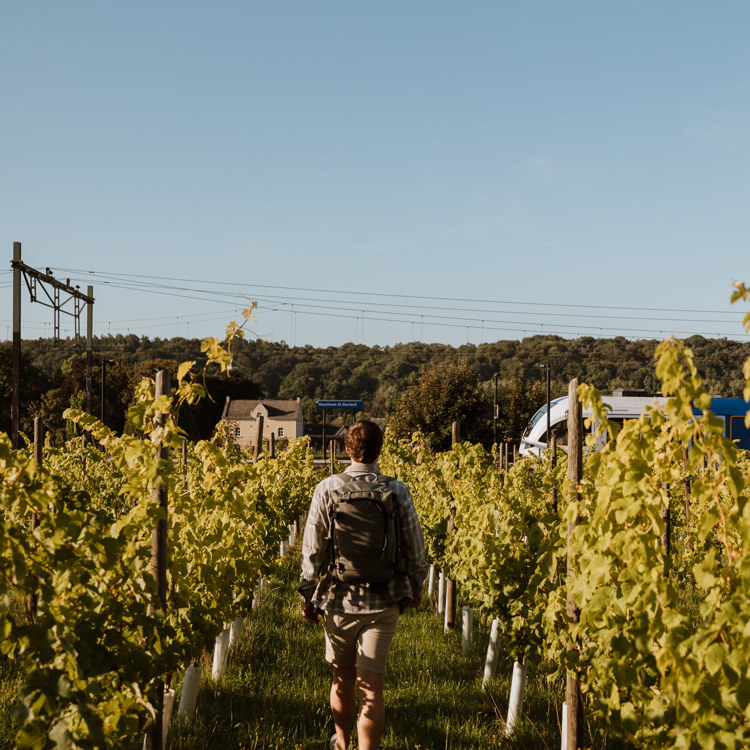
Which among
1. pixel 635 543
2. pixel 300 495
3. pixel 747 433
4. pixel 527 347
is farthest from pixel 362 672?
pixel 527 347

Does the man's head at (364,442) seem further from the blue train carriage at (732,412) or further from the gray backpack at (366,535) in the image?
the blue train carriage at (732,412)

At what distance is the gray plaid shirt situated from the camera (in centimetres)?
328

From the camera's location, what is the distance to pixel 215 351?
10.4ft

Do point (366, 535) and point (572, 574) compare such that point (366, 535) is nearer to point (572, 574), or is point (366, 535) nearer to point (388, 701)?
point (572, 574)

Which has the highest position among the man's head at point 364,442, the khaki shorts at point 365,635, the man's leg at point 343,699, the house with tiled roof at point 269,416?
the man's head at point 364,442

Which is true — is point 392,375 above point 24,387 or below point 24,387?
above

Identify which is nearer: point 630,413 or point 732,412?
point 732,412

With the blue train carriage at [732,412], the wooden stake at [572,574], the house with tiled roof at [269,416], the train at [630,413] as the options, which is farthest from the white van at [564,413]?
the house with tiled roof at [269,416]

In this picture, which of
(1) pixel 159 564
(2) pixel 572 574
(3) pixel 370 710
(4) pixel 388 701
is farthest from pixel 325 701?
(2) pixel 572 574

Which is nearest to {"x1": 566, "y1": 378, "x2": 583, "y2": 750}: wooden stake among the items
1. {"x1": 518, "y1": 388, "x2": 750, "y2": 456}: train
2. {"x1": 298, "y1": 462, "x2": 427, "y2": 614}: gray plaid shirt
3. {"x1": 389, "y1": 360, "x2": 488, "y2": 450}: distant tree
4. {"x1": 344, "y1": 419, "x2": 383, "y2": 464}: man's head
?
{"x1": 298, "y1": 462, "x2": 427, "y2": 614}: gray plaid shirt

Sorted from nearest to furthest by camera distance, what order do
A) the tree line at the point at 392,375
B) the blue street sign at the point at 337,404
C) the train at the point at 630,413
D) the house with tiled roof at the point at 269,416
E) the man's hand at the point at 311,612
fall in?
1. the man's hand at the point at 311,612
2. the train at the point at 630,413
3. the tree line at the point at 392,375
4. the blue street sign at the point at 337,404
5. the house with tiled roof at the point at 269,416

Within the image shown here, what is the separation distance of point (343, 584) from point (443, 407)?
27281 millimetres

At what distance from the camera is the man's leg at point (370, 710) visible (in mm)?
3260

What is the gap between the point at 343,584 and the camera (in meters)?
3.33
